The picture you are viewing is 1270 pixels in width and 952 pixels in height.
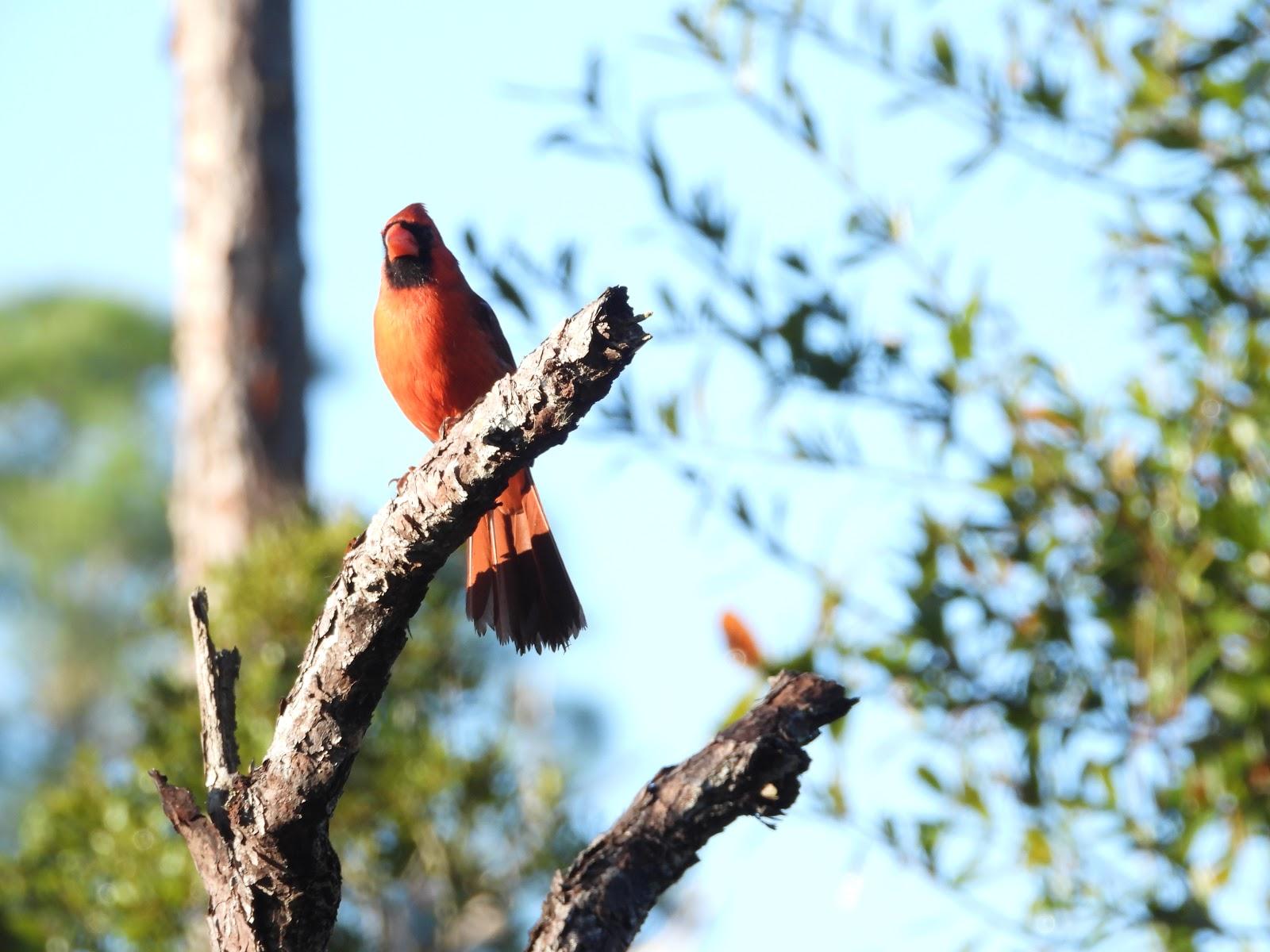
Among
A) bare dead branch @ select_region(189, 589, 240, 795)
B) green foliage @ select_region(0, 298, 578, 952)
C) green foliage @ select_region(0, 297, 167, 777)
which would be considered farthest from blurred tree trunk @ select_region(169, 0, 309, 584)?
green foliage @ select_region(0, 297, 167, 777)

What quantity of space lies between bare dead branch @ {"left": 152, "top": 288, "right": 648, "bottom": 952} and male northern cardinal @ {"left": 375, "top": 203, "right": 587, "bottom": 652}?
2.38ft

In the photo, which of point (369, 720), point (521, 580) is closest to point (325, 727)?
point (369, 720)

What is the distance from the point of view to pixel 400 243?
397 centimetres

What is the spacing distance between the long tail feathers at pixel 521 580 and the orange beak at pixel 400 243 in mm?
756

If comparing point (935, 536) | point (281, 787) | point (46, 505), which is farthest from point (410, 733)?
point (46, 505)

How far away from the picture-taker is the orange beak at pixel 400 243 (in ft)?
13.0

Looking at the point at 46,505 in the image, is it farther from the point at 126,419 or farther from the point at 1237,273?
the point at 1237,273

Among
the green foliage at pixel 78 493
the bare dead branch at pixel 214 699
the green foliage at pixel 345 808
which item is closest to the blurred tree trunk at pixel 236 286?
the green foliage at pixel 345 808

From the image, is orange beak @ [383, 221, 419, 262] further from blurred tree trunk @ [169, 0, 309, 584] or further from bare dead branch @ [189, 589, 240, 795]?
blurred tree trunk @ [169, 0, 309, 584]

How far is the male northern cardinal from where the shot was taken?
3.26 m

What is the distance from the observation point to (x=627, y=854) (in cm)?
230

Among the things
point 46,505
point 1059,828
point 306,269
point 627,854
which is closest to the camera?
point 627,854

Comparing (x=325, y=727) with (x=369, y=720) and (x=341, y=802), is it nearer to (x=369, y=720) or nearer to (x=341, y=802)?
(x=369, y=720)

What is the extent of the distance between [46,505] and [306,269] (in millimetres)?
7624
